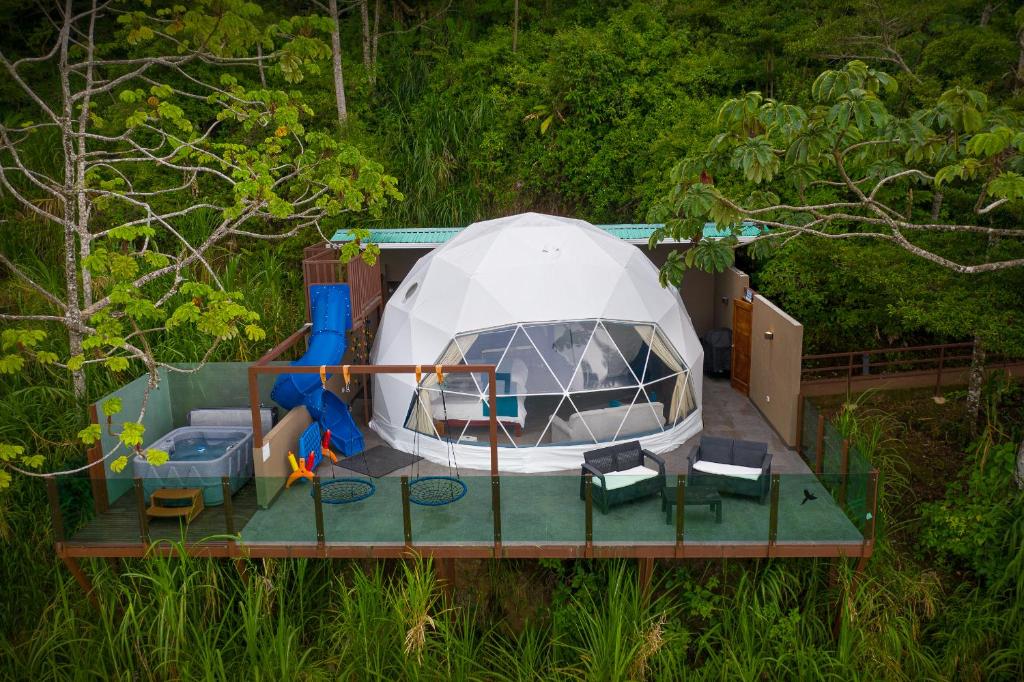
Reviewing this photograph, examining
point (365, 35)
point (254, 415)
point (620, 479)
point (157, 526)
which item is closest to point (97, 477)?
point (157, 526)

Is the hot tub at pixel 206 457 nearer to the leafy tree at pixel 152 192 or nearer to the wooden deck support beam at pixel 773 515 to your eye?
the leafy tree at pixel 152 192

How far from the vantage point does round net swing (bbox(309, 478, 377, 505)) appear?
9.48 metres

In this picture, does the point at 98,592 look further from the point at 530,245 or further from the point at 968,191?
the point at 968,191

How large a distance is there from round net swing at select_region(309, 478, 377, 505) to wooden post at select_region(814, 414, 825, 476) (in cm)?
585

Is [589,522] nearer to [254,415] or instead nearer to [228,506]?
[228,506]

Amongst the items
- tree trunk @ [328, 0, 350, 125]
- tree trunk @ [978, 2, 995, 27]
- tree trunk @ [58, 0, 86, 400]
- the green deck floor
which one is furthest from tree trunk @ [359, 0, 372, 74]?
the green deck floor

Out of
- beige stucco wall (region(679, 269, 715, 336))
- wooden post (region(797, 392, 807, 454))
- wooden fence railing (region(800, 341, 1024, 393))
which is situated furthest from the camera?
beige stucco wall (region(679, 269, 715, 336))

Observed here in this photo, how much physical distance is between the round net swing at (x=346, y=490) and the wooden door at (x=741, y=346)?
7.47 meters

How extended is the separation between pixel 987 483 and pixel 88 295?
40.3 ft

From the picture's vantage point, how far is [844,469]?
966 cm

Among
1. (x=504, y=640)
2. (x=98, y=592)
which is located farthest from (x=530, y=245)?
(x=98, y=592)

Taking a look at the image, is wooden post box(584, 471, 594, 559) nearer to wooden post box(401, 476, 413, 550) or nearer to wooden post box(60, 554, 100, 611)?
wooden post box(401, 476, 413, 550)

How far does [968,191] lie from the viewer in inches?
478

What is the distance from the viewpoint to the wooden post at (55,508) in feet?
28.7
